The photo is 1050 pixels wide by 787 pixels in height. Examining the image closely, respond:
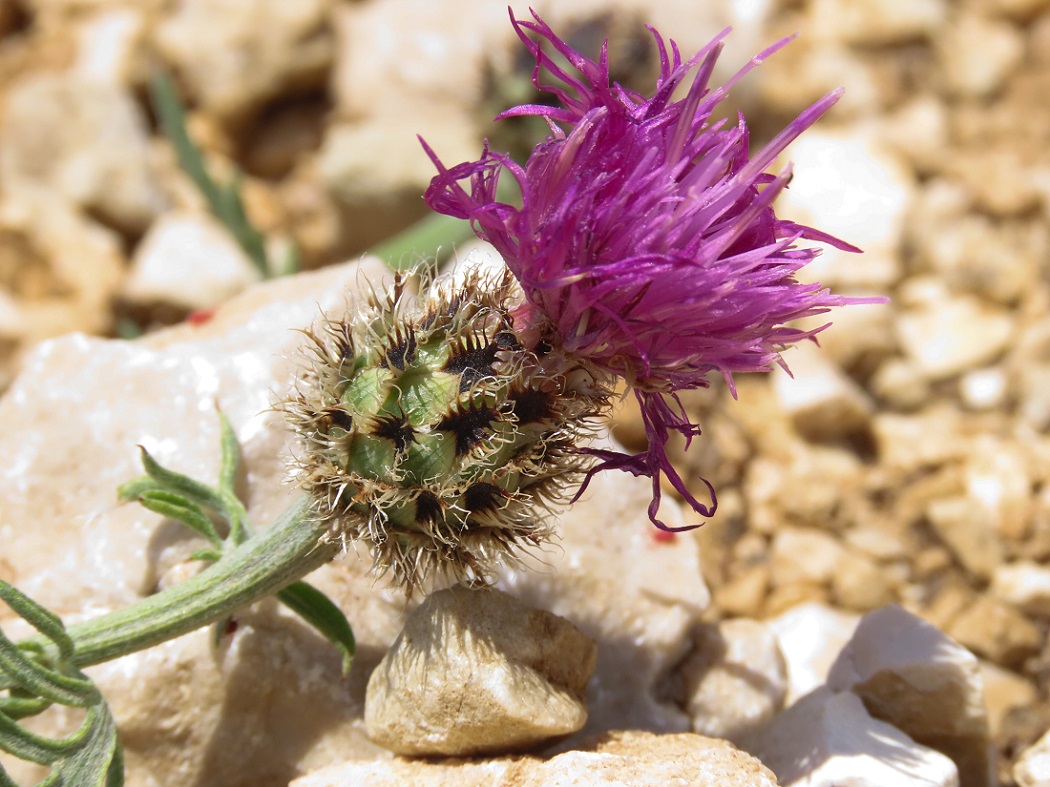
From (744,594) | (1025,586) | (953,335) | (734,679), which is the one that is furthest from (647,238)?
(953,335)

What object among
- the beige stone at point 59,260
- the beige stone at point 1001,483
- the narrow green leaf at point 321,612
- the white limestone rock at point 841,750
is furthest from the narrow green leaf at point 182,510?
the beige stone at point 1001,483

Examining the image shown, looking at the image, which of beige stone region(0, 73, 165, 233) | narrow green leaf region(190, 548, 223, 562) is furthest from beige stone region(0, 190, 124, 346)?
narrow green leaf region(190, 548, 223, 562)

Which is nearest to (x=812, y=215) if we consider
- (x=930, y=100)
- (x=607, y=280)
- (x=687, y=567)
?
(x=930, y=100)

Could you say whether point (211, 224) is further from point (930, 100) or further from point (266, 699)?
point (930, 100)

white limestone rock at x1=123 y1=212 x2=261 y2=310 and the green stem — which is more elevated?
white limestone rock at x1=123 y1=212 x2=261 y2=310

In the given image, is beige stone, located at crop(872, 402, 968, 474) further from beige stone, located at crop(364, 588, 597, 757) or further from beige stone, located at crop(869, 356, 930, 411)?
beige stone, located at crop(364, 588, 597, 757)

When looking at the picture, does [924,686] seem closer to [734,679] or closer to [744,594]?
[734,679]
